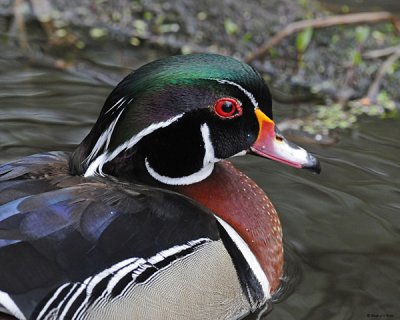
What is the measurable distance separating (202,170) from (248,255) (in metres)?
0.46

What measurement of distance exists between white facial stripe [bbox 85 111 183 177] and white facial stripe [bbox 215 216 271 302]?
50cm

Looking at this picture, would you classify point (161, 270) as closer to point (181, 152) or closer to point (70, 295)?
point (70, 295)

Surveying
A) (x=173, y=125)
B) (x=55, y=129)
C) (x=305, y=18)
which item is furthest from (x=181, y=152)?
(x=305, y=18)

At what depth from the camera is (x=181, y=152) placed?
13.0 ft

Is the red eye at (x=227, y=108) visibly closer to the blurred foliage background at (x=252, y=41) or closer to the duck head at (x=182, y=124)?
the duck head at (x=182, y=124)

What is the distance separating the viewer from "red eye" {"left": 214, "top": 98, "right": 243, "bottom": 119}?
148 inches

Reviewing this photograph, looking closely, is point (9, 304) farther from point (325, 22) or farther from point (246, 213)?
point (325, 22)

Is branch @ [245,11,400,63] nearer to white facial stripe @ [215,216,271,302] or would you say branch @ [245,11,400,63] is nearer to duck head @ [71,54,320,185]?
duck head @ [71,54,320,185]

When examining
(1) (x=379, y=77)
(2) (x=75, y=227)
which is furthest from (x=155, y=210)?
(1) (x=379, y=77)

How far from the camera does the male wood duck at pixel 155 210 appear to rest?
3.38 metres

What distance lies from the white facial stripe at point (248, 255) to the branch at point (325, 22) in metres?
2.79

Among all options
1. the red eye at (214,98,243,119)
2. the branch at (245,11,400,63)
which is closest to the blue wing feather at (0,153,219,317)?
the red eye at (214,98,243,119)

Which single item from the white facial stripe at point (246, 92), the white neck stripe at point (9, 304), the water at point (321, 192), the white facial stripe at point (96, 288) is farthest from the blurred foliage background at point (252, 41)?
the white neck stripe at point (9, 304)

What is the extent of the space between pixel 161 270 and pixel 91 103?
260cm
